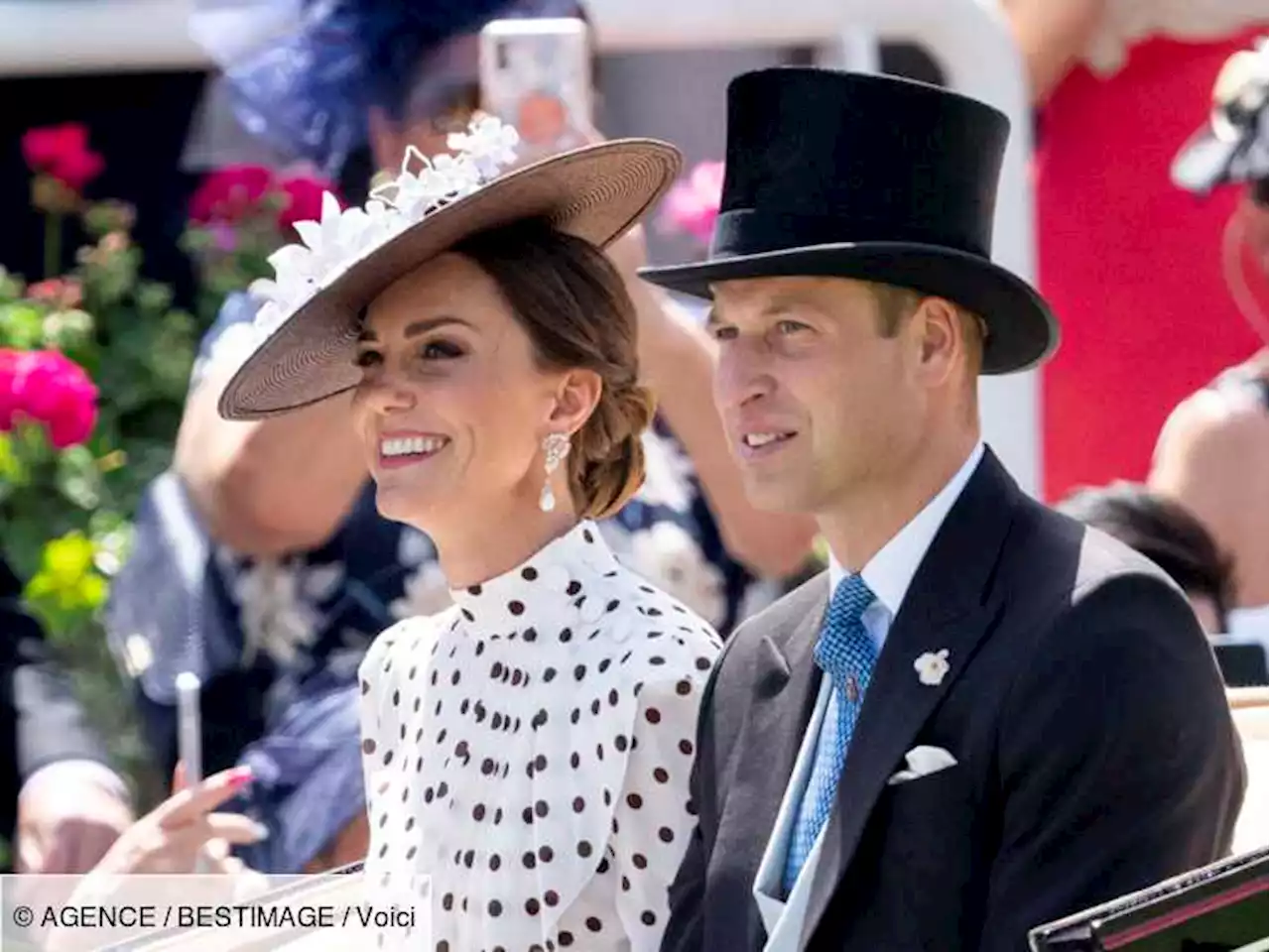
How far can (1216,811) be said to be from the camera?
2.19 meters

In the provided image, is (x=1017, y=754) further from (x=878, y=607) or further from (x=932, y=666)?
(x=878, y=607)

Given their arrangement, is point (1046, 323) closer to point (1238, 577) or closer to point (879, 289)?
point (879, 289)

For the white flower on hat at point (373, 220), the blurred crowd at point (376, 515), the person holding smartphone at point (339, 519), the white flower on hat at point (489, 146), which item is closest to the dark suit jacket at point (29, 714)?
the blurred crowd at point (376, 515)

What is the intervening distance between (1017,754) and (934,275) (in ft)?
1.44

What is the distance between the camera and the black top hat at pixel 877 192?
237 cm

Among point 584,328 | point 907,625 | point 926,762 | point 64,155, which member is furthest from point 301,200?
point 926,762

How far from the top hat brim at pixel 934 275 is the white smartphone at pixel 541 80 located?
1042mm

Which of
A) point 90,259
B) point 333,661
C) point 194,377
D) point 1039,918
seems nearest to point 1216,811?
point 1039,918

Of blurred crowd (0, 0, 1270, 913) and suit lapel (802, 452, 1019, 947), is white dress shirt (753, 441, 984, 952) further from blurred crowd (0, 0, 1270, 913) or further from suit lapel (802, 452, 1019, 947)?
blurred crowd (0, 0, 1270, 913)

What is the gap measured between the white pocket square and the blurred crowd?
134cm

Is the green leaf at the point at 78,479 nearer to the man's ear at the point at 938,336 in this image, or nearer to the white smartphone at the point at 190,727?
the white smartphone at the point at 190,727

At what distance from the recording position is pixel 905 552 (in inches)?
93.1

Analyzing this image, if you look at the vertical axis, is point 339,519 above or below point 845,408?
below

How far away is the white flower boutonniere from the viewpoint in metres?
2.26
